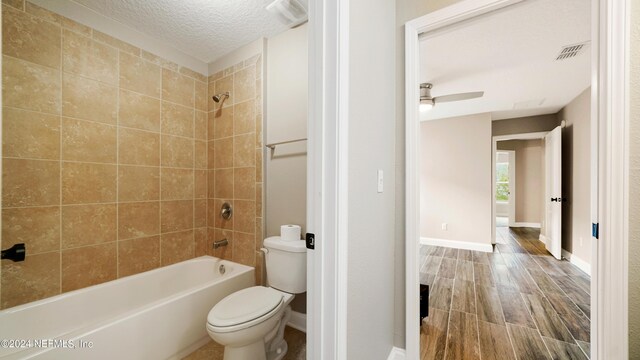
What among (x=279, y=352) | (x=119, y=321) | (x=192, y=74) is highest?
(x=192, y=74)

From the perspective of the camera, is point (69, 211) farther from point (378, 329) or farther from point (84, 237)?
point (378, 329)

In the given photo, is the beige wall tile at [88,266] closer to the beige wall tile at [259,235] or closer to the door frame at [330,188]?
the beige wall tile at [259,235]

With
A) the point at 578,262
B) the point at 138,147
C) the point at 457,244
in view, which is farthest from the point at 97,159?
the point at 578,262

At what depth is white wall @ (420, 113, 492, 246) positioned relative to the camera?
409cm

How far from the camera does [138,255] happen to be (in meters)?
2.15

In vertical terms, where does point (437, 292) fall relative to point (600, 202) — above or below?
below

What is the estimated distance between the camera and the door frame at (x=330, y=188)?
99 cm

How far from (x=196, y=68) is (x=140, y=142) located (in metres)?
0.96

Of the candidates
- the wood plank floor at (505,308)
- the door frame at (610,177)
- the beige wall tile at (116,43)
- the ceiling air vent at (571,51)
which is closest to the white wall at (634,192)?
the door frame at (610,177)

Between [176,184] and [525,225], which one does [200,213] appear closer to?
[176,184]

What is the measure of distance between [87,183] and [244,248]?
1.30m

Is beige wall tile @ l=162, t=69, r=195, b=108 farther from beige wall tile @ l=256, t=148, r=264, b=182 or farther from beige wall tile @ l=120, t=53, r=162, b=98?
beige wall tile @ l=256, t=148, r=264, b=182

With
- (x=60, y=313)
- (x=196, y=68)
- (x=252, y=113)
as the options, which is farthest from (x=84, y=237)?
(x=196, y=68)

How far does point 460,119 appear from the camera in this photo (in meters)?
4.28
